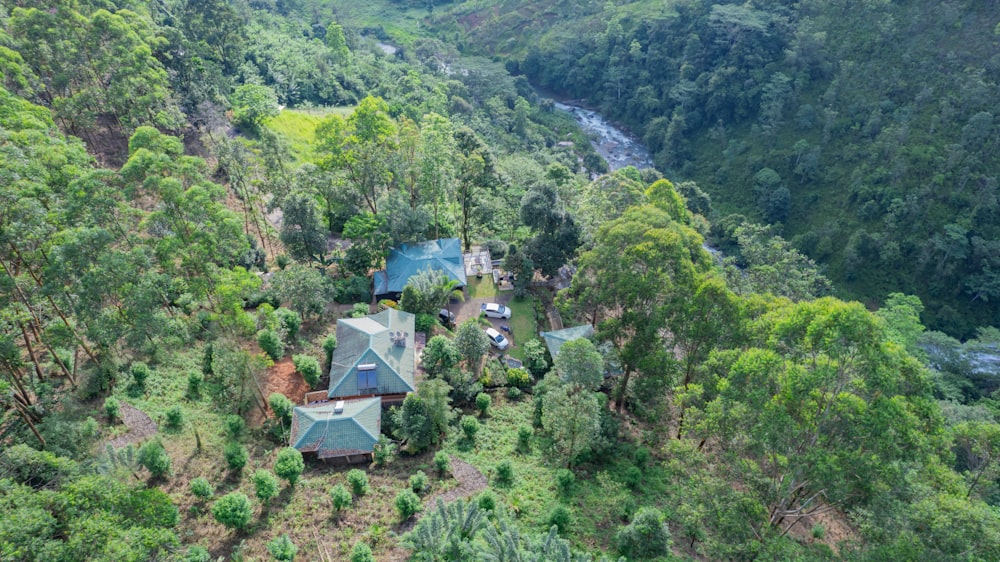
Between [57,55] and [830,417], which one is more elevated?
[57,55]

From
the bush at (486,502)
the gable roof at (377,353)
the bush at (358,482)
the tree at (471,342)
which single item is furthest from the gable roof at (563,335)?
the bush at (358,482)

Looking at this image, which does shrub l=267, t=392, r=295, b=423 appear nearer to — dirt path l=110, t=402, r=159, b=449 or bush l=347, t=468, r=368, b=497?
dirt path l=110, t=402, r=159, b=449

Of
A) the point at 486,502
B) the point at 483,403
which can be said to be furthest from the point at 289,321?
the point at 486,502

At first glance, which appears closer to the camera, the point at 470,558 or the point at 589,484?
the point at 470,558

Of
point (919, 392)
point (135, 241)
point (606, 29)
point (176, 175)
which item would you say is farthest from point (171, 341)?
point (606, 29)

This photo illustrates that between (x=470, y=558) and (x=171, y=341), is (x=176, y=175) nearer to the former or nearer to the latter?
(x=171, y=341)

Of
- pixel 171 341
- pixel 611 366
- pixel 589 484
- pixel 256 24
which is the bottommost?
pixel 589 484

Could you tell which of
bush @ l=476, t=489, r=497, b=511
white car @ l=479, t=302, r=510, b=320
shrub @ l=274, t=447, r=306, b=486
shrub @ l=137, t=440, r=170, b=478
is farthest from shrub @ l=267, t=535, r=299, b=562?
white car @ l=479, t=302, r=510, b=320

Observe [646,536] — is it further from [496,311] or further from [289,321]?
[289,321]
